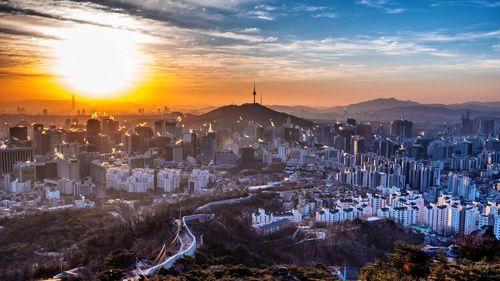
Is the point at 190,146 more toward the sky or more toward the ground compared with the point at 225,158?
more toward the sky

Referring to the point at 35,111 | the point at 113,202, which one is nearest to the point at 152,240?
the point at 113,202

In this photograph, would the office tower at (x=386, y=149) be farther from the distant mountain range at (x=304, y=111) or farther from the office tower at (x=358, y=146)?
the distant mountain range at (x=304, y=111)

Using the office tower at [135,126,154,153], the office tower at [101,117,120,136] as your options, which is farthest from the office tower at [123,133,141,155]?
the office tower at [101,117,120,136]

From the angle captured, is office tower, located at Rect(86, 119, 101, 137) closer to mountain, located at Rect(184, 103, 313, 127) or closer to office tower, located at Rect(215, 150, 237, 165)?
office tower, located at Rect(215, 150, 237, 165)

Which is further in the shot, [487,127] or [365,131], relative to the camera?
[487,127]

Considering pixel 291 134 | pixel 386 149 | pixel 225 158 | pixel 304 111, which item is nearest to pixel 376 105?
pixel 304 111

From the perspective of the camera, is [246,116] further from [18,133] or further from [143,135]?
[18,133]
